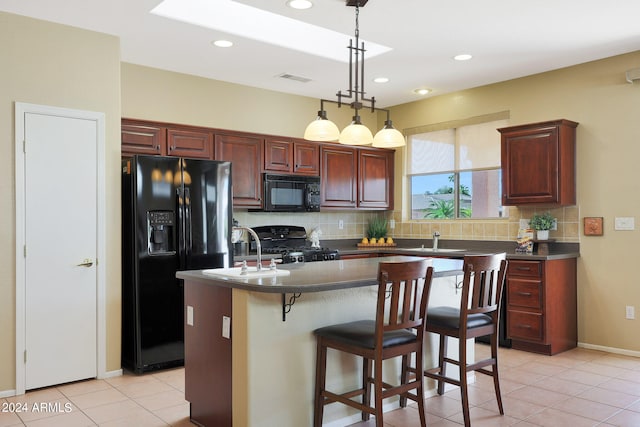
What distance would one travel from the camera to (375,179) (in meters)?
6.70

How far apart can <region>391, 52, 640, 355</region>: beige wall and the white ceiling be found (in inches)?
9.1

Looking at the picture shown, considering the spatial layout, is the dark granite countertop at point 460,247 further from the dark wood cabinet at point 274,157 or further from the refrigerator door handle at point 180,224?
the refrigerator door handle at point 180,224

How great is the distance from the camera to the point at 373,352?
8.84ft

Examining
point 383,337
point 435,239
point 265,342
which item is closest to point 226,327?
point 265,342

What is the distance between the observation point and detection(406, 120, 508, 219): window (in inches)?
232

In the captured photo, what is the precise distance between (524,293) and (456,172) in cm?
186

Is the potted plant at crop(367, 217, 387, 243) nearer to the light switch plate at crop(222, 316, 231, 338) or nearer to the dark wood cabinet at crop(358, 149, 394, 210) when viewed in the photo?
the dark wood cabinet at crop(358, 149, 394, 210)

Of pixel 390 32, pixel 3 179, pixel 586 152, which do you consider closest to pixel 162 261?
pixel 3 179

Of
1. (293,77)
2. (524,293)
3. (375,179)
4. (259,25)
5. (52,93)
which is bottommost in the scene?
(524,293)

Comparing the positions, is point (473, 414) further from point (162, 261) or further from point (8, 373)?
point (8, 373)

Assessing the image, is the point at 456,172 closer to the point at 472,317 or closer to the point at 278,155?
the point at 278,155

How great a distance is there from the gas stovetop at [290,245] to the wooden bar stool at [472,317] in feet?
7.15

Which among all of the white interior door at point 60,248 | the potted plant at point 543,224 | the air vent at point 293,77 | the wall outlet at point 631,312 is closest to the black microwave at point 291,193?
the air vent at point 293,77

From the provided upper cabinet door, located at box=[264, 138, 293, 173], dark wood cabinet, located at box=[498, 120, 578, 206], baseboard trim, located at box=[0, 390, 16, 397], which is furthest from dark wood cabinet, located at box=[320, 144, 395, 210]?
baseboard trim, located at box=[0, 390, 16, 397]
